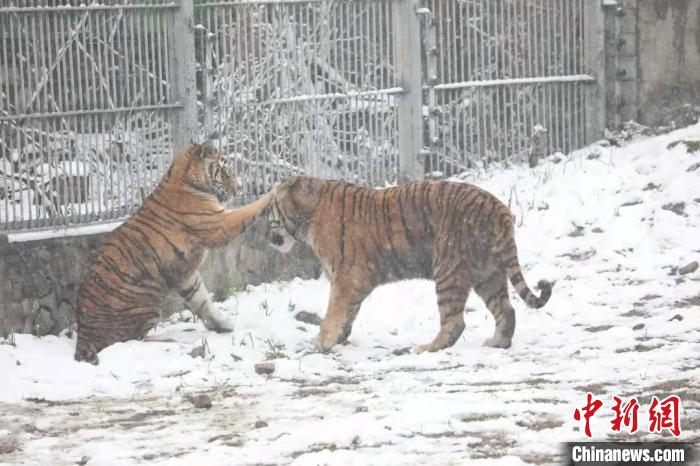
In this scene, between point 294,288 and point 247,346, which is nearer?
point 247,346

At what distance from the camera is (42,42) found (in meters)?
9.36

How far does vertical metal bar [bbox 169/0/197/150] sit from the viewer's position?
1005 centimetres

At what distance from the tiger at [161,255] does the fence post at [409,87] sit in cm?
253

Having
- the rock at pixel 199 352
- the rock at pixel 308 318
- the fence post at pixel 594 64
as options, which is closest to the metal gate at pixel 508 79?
the fence post at pixel 594 64

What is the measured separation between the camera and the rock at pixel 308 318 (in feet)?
31.4

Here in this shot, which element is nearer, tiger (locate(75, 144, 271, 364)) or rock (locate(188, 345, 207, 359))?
rock (locate(188, 345, 207, 359))

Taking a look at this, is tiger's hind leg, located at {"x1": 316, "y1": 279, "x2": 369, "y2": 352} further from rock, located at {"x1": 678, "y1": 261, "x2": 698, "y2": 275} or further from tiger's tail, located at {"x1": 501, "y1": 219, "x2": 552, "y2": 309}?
rock, located at {"x1": 678, "y1": 261, "x2": 698, "y2": 275}

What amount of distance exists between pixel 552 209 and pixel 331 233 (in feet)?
10.2

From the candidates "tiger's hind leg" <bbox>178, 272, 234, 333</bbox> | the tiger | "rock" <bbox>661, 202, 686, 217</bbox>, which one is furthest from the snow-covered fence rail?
"rock" <bbox>661, 202, 686, 217</bbox>

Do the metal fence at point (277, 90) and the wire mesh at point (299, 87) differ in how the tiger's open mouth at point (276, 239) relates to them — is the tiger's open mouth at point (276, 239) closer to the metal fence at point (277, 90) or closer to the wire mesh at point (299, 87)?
the metal fence at point (277, 90)

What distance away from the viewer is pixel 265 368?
318 inches

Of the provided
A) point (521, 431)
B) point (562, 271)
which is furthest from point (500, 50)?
point (521, 431)

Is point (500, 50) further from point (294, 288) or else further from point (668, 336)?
point (668, 336)

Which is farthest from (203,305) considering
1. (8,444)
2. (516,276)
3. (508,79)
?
(508,79)
